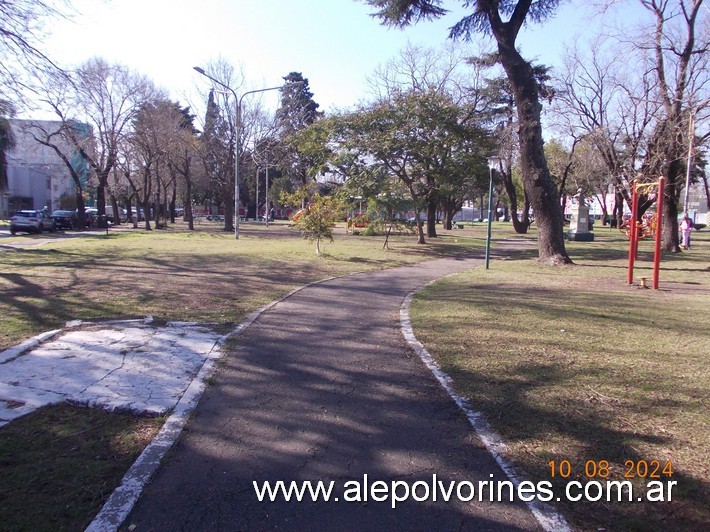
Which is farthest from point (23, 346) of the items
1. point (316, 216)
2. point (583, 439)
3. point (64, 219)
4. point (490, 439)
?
point (64, 219)

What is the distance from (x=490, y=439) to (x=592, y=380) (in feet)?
6.26

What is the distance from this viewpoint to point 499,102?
117 feet

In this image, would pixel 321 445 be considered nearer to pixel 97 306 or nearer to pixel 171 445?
pixel 171 445

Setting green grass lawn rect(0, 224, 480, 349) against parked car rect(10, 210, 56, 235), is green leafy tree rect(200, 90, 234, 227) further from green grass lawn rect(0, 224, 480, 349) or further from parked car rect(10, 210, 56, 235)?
green grass lawn rect(0, 224, 480, 349)

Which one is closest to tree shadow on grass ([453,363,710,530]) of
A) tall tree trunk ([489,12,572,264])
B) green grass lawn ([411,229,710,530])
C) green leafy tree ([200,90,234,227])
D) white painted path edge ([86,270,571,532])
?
green grass lawn ([411,229,710,530])

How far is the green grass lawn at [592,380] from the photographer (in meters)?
3.47

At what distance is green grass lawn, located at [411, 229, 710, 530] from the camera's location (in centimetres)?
347

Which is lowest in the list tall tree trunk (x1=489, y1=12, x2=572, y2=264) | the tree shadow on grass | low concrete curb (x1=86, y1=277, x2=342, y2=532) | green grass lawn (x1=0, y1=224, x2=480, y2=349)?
low concrete curb (x1=86, y1=277, x2=342, y2=532)

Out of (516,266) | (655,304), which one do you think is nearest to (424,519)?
(655,304)

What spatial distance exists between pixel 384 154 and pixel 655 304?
17410 mm

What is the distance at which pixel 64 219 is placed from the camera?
42.0 m

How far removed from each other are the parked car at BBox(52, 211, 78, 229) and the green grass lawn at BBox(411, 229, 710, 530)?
3983 cm

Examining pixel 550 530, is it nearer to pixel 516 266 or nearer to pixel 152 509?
pixel 152 509

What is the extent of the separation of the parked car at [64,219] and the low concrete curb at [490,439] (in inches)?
1667
